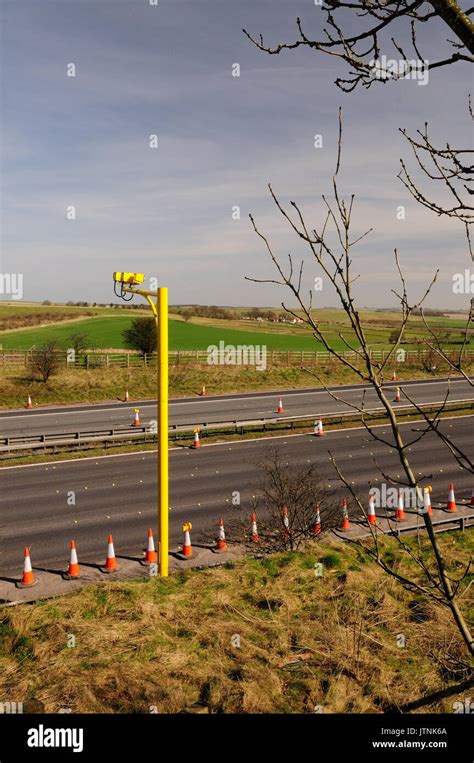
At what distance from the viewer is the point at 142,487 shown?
1819 centimetres

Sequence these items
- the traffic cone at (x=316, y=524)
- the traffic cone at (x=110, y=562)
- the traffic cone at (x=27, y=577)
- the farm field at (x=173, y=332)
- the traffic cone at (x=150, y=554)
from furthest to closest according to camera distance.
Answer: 1. the farm field at (x=173, y=332)
2. the traffic cone at (x=316, y=524)
3. the traffic cone at (x=150, y=554)
4. the traffic cone at (x=110, y=562)
5. the traffic cone at (x=27, y=577)

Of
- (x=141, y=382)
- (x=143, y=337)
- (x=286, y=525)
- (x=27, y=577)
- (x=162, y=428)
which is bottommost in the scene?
(x=27, y=577)

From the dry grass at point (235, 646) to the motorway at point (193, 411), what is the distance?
54.1 feet

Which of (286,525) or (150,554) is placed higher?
(286,525)

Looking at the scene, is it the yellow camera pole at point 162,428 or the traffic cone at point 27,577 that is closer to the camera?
the yellow camera pole at point 162,428

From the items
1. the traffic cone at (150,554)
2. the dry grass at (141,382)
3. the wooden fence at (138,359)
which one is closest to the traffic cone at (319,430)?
the dry grass at (141,382)

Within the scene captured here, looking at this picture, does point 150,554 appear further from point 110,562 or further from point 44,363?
point 44,363

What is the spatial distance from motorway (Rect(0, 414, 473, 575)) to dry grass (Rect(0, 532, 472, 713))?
12.1 ft

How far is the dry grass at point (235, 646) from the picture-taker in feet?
20.1

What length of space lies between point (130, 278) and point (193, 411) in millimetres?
21767

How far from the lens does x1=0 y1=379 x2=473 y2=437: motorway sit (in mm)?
27641

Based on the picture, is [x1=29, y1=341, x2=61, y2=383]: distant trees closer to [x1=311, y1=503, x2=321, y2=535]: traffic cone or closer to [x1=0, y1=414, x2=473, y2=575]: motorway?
[x1=0, y1=414, x2=473, y2=575]: motorway

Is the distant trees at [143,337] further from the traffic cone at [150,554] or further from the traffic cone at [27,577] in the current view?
the traffic cone at [27,577]

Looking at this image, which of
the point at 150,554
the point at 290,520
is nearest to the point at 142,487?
the point at 150,554
